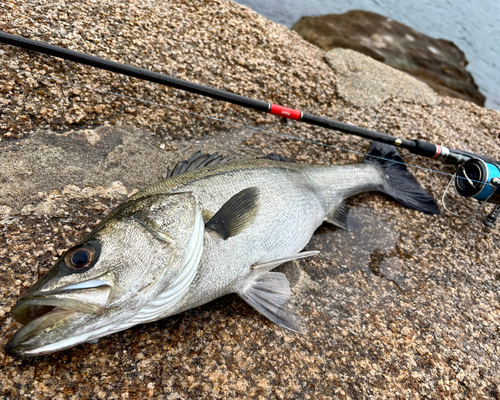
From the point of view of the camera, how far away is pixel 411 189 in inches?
124

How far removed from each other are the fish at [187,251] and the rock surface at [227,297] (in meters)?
0.21

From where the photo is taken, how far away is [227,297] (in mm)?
2074

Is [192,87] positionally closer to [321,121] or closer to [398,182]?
[321,121]

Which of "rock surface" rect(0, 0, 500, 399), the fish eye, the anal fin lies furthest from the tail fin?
the fish eye

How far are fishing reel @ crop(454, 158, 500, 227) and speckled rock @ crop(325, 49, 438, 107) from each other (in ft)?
4.15

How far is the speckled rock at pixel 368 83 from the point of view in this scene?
3.95 m

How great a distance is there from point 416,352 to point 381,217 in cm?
116

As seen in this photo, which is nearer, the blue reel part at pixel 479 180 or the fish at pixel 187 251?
the fish at pixel 187 251

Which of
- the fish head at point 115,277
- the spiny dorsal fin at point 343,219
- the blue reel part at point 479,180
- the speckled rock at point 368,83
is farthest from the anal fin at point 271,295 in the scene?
the speckled rock at point 368,83

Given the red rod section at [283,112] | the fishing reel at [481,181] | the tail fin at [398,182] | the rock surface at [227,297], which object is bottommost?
the rock surface at [227,297]

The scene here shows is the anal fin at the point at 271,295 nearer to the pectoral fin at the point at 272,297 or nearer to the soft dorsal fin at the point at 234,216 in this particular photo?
the pectoral fin at the point at 272,297

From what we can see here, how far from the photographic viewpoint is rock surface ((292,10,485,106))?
7867 millimetres

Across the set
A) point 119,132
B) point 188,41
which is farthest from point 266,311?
point 188,41

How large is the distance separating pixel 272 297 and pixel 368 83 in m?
3.19
